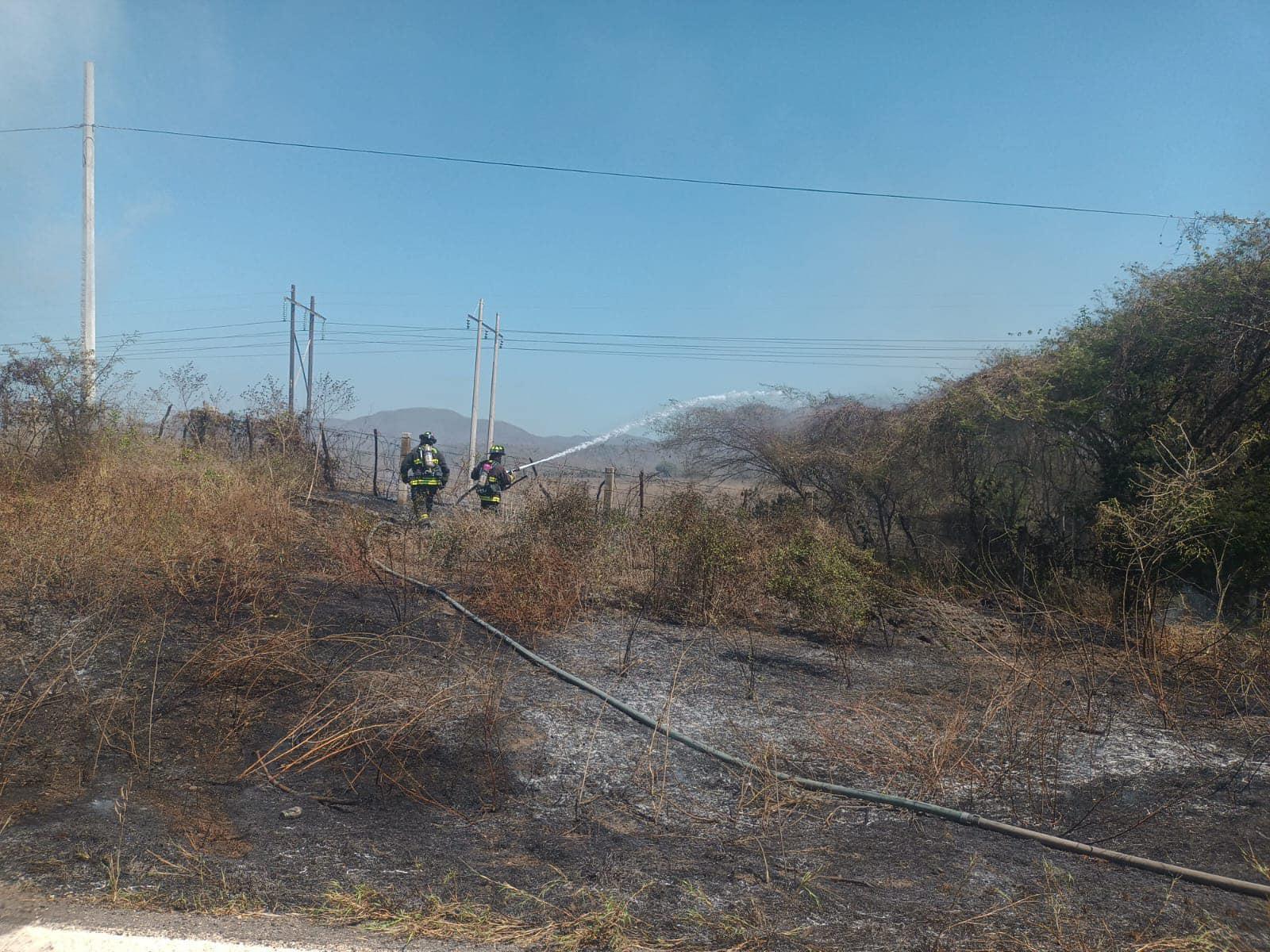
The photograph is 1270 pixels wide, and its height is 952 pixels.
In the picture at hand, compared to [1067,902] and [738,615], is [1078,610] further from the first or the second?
[1067,902]

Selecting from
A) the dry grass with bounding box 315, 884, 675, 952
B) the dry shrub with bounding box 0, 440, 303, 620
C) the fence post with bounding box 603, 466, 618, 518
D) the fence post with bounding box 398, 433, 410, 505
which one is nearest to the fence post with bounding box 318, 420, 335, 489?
the fence post with bounding box 398, 433, 410, 505

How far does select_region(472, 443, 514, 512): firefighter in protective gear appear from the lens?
1413 centimetres

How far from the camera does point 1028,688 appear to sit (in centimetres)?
672

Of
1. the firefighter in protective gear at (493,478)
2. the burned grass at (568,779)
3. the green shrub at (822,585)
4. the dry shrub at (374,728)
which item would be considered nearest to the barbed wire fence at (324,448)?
the firefighter in protective gear at (493,478)

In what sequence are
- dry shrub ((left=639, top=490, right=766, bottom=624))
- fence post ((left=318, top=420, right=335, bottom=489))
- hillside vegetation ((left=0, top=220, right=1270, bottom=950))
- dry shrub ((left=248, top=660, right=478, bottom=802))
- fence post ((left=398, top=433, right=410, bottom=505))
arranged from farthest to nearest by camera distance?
fence post ((left=318, top=420, right=335, bottom=489))
fence post ((left=398, top=433, right=410, bottom=505))
dry shrub ((left=639, top=490, right=766, bottom=624))
dry shrub ((left=248, top=660, right=478, bottom=802))
hillside vegetation ((left=0, top=220, right=1270, bottom=950))

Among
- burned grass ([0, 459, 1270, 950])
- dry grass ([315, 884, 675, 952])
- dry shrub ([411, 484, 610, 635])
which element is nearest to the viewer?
dry grass ([315, 884, 675, 952])

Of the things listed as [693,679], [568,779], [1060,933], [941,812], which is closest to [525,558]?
[693,679]

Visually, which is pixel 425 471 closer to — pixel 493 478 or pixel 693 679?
pixel 493 478

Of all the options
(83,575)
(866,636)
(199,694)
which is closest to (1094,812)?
(866,636)

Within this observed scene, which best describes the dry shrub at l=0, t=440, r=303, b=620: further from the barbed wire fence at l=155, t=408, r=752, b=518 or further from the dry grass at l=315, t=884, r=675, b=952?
the barbed wire fence at l=155, t=408, r=752, b=518

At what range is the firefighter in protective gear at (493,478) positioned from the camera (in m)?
14.1

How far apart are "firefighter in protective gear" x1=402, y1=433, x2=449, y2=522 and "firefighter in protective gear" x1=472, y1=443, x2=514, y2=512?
0.63 meters

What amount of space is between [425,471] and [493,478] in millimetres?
1152

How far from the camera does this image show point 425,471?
14.6 meters
